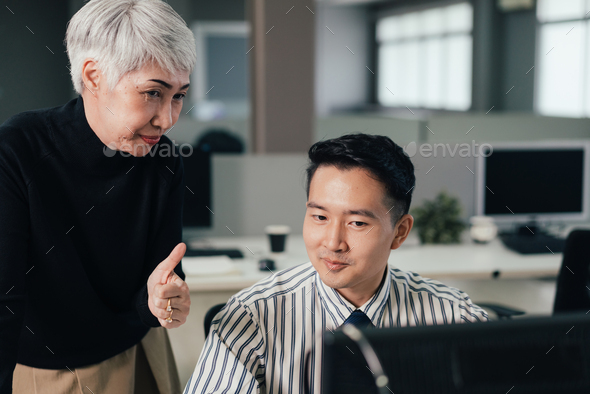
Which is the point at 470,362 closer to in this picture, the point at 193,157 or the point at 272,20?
the point at 193,157

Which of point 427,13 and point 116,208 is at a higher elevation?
point 427,13

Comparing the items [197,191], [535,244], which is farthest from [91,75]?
[535,244]

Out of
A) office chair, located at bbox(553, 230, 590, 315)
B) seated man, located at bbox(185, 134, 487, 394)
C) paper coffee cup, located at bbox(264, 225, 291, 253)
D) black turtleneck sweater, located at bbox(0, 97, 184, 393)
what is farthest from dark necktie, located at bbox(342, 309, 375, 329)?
paper coffee cup, located at bbox(264, 225, 291, 253)

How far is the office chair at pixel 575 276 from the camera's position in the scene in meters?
1.92

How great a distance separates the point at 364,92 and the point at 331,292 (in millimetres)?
10925

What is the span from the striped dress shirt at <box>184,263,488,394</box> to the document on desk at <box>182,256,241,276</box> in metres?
0.98

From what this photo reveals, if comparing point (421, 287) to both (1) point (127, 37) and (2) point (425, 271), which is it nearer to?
(1) point (127, 37)

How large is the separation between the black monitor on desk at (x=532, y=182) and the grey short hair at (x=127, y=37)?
6.50 ft

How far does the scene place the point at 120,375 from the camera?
3.67ft

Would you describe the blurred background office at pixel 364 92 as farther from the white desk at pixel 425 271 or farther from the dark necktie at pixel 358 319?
the dark necktie at pixel 358 319

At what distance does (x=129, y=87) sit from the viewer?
0.92 meters

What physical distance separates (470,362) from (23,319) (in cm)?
85

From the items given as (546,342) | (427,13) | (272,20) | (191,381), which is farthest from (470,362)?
(427,13)

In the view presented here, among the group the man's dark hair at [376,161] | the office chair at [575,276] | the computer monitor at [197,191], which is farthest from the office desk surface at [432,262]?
the man's dark hair at [376,161]
